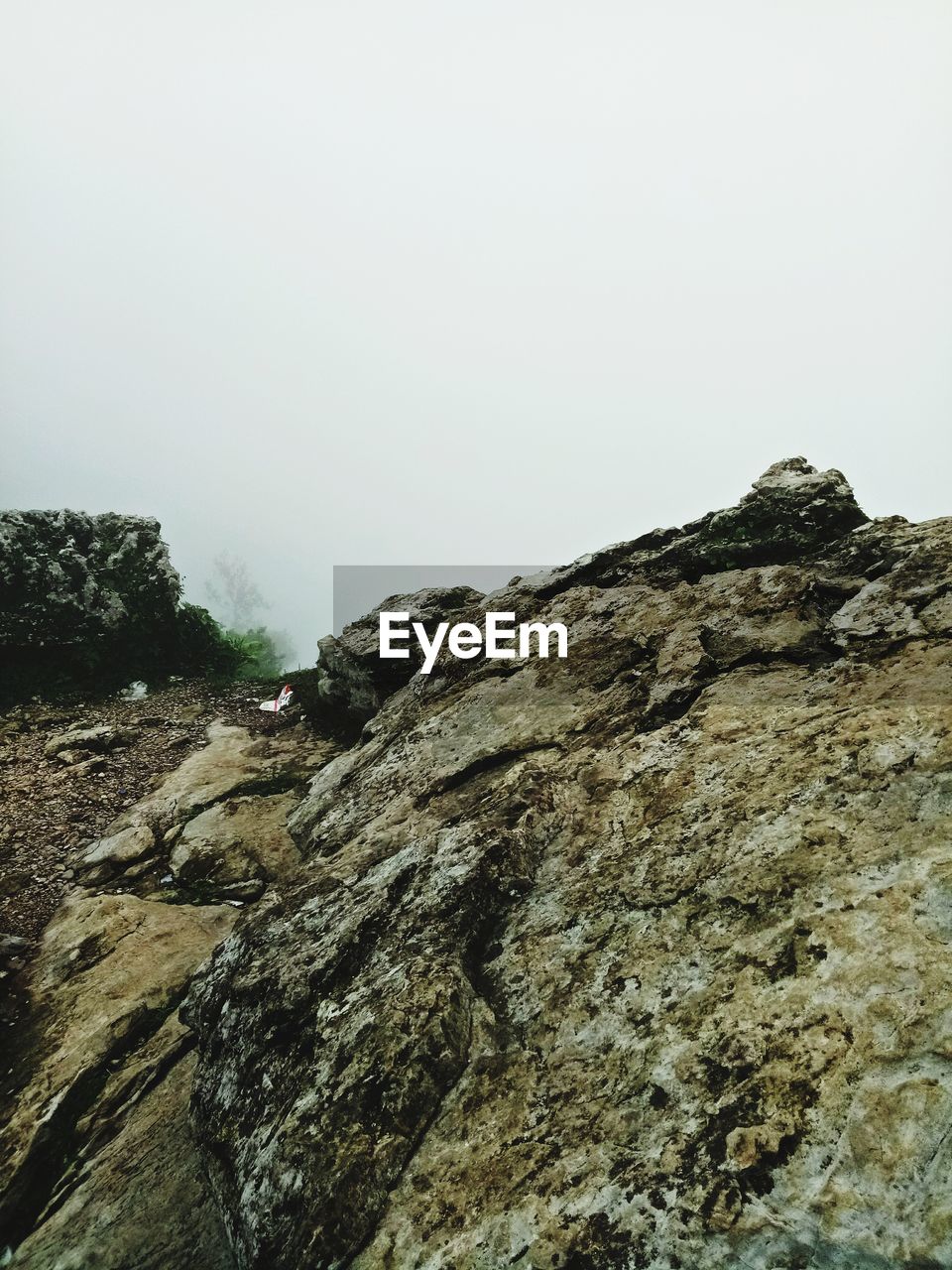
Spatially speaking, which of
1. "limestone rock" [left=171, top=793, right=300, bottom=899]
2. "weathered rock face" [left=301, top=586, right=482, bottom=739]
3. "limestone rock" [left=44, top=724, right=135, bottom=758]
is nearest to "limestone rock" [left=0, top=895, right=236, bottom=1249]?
"limestone rock" [left=171, top=793, right=300, bottom=899]

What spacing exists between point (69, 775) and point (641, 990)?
1692 centimetres

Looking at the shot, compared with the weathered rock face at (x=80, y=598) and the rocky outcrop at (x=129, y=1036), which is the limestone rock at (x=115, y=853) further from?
the weathered rock face at (x=80, y=598)

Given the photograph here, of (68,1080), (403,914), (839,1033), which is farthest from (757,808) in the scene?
(68,1080)

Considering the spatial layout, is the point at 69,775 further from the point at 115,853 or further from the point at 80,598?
the point at 80,598

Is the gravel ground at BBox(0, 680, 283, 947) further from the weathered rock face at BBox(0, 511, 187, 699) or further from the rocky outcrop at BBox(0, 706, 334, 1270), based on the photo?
the weathered rock face at BBox(0, 511, 187, 699)

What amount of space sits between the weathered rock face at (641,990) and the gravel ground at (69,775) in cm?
675

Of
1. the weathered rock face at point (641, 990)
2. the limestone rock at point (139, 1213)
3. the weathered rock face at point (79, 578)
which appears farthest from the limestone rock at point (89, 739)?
the limestone rock at point (139, 1213)

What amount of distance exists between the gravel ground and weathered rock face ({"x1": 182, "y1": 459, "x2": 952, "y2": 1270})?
675 cm

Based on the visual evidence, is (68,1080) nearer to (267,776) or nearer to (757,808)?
(267,776)

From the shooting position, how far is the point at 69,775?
16797 millimetres

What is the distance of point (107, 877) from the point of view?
13.1 meters

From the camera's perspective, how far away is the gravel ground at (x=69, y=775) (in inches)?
511

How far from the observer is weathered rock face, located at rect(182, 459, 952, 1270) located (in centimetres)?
439

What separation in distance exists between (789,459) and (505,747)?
12.8 metres
